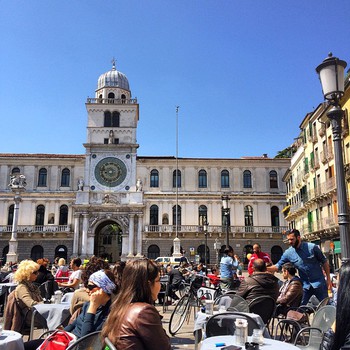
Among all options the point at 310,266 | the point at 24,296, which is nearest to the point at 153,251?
the point at 310,266

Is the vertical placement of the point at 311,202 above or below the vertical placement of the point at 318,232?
above

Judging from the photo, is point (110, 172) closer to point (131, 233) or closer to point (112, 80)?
point (131, 233)

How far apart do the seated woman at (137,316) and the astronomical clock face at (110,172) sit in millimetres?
41459

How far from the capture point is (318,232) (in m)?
30.8

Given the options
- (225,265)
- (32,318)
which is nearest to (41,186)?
(225,265)

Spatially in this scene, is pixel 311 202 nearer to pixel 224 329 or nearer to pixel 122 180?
pixel 122 180

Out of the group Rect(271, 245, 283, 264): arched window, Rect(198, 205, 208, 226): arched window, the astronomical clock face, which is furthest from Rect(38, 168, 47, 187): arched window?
Rect(271, 245, 283, 264): arched window

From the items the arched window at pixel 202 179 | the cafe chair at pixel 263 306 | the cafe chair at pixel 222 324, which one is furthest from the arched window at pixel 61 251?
the cafe chair at pixel 222 324

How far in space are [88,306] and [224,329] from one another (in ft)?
5.98

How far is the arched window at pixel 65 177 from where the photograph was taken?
152 ft

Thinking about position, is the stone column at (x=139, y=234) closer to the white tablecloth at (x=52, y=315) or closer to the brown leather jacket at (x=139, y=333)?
the white tablecloth at (x=52, y=315)

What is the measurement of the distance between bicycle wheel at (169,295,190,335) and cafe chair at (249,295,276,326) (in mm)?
2822

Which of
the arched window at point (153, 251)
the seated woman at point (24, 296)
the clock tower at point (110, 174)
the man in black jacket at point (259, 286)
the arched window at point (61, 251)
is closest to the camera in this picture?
the seated woman at point (24, 296)

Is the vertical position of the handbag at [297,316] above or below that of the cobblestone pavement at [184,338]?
above
